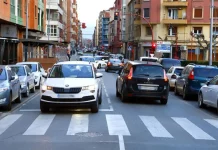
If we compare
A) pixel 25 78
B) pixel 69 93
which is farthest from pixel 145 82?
pixel 25 78

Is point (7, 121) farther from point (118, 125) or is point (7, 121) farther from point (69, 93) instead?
point (118, 125)

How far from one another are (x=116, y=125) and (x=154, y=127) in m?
0.99

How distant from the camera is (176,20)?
220 feet

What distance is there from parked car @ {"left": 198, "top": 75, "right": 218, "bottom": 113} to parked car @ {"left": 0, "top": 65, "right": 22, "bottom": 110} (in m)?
7.00

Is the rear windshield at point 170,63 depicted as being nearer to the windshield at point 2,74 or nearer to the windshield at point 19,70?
the windshield at point 19,70

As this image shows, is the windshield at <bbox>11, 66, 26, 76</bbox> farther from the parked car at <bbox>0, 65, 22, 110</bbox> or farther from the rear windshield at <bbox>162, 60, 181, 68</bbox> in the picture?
the rear windshield at <bbox>162, 60, 181, 68</bbox>

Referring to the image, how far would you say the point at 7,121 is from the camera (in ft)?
39.0

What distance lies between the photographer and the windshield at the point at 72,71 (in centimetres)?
1406

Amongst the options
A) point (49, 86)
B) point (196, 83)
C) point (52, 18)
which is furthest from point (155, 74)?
point (52, 18)

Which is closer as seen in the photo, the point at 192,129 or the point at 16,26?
the point at 192,129

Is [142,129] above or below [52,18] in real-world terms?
below

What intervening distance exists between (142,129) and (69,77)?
4105 mm

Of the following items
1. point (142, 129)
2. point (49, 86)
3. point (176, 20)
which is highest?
point (176, 20)

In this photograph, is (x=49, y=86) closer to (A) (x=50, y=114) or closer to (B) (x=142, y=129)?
(A) (x=50, y=114)
